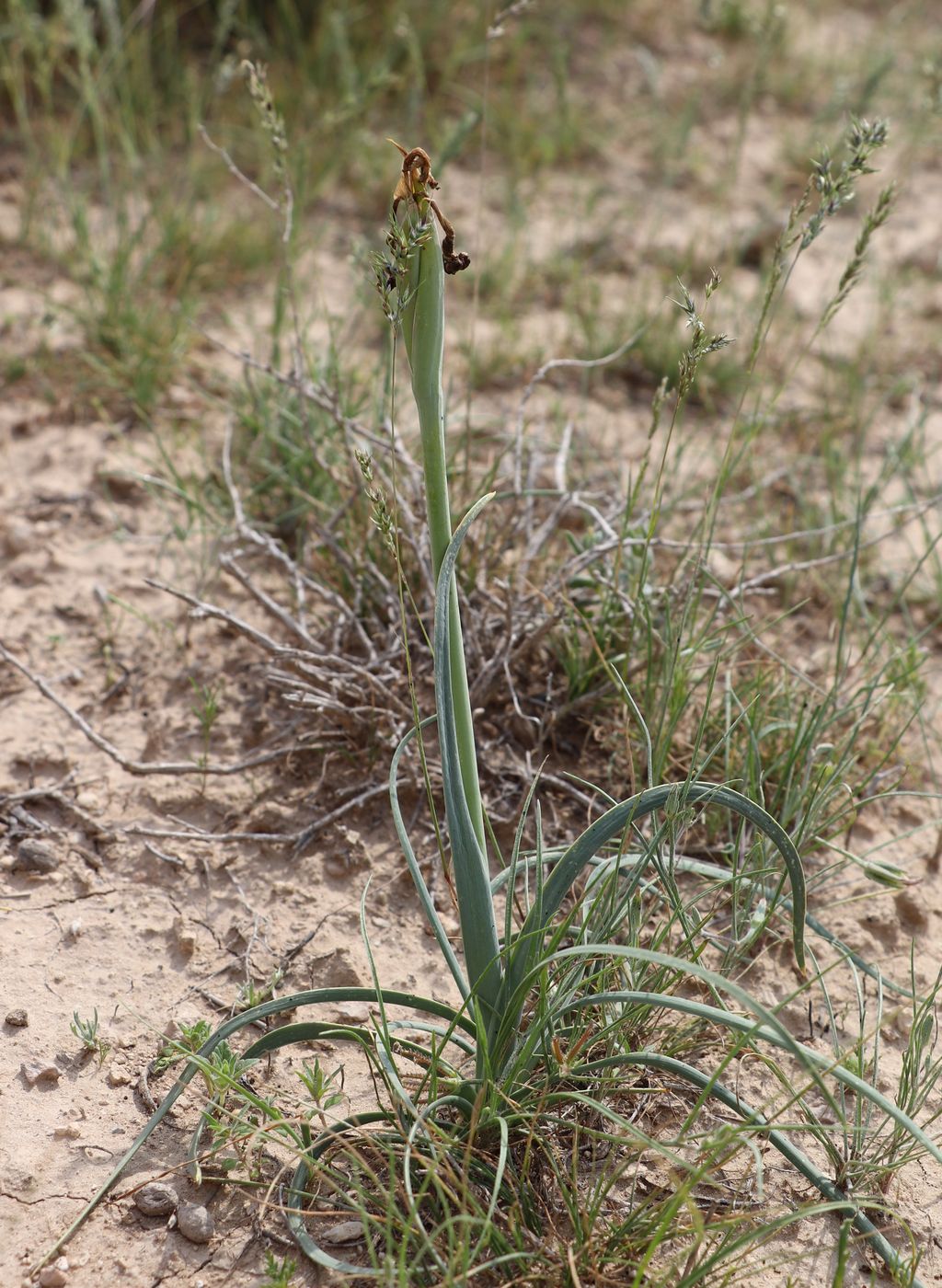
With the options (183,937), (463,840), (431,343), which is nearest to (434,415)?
(431,343)

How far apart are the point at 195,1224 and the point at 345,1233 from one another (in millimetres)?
165

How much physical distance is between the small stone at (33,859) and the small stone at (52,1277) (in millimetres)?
586

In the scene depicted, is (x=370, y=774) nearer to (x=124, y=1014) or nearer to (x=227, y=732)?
(x=227, y=732)

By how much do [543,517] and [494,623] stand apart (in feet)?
1.25

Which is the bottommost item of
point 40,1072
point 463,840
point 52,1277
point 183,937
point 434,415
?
point 52,1277

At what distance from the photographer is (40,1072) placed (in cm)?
143

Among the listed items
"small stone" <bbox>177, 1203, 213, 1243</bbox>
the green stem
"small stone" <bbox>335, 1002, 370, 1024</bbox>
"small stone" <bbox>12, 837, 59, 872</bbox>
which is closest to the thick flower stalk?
the green stem

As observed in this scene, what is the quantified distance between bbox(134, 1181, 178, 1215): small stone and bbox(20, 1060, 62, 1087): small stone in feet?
0.66

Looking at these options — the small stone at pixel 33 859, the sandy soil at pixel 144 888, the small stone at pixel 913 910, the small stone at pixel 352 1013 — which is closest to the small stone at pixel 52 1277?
the sandy soil at pixel 144 888

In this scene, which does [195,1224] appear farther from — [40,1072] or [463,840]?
[463,840]

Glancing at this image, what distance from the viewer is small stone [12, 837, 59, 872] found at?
1686mm

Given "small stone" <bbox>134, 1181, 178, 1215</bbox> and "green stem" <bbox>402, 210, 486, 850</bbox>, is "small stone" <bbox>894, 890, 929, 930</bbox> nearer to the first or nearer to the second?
"green stem" <bbox>402, 210, 486, 850</bbox>

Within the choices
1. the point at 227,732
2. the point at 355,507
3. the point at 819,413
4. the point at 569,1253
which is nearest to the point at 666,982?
the point at 569,1253

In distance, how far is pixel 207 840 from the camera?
1.76 m
